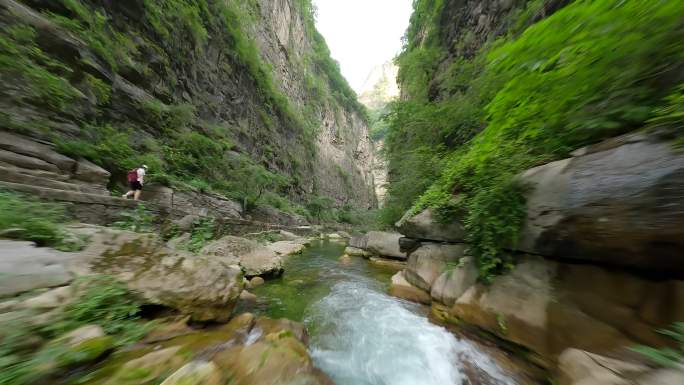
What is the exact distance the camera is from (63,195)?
12.5 feet

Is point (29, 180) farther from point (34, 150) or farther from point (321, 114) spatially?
A: point (321, 114)

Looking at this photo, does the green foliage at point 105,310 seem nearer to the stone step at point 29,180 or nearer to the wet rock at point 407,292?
the stone step at point 29,180

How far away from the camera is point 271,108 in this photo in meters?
19.7

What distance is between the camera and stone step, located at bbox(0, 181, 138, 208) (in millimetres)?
3231

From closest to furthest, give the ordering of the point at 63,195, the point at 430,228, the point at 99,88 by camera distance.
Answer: the point at 63,195
the point at 430,228
the point at 99,88

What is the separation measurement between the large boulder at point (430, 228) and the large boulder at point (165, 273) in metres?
3.71

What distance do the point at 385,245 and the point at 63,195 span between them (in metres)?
8.06

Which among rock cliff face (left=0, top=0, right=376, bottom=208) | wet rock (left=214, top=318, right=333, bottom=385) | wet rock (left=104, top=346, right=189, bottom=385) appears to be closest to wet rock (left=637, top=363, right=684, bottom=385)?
wet rock (left=214, top=318, right=333, bottom=385)

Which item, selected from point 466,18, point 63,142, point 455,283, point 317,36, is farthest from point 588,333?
point 317,36

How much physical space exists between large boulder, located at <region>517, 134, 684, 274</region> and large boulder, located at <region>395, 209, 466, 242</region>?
1613 millimetres

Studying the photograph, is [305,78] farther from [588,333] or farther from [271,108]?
[588,333]

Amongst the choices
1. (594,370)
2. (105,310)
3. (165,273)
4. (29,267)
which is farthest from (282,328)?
(594,370)

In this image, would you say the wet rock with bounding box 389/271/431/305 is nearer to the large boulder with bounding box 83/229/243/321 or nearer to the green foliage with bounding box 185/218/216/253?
the large boulder with bounding box 83/229/243/321

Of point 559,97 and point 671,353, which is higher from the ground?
point 559,97
